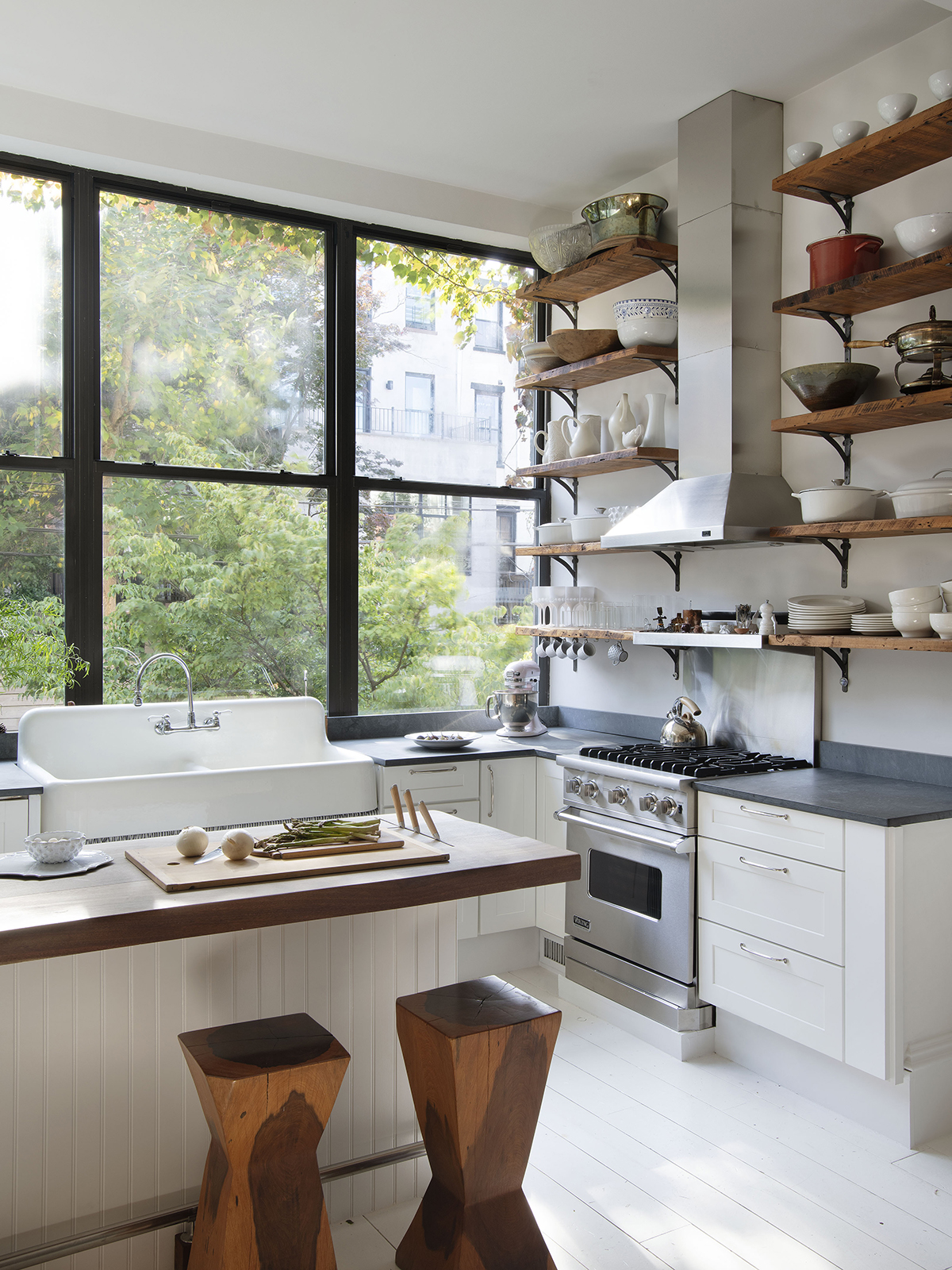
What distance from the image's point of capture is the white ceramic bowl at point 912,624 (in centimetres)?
294

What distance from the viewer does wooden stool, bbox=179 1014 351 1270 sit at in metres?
1.85

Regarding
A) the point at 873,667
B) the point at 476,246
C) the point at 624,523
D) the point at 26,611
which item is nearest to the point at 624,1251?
the point at 873,667

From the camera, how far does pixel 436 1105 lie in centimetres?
211

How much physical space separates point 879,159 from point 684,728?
2.05 meters

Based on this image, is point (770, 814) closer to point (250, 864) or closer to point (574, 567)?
point (250, 864)

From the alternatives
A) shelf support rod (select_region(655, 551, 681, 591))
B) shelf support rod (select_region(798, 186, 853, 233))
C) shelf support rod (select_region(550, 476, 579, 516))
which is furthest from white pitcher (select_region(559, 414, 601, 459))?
shelf support rod (select_region(798, 186, 853, 233))

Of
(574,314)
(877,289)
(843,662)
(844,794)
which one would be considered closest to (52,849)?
(844,794)

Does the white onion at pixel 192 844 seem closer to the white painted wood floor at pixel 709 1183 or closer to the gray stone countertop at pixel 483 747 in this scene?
the white painted wood floor at pixel 709 1183

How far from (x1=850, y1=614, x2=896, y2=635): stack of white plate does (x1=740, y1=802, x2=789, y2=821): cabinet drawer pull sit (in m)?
0.64

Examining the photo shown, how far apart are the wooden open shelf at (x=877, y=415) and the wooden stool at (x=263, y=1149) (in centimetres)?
236

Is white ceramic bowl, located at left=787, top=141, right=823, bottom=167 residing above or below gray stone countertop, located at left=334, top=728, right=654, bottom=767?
above

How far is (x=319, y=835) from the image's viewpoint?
225 centimetres

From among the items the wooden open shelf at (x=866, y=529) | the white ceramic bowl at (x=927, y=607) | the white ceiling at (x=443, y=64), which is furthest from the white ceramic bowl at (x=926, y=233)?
the white ceramic bowl at (x=927, y=607)

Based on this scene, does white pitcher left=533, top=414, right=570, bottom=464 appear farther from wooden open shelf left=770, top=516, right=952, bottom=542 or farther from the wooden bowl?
wooden open shelf left=770, top=516, right=952, bottom=542
